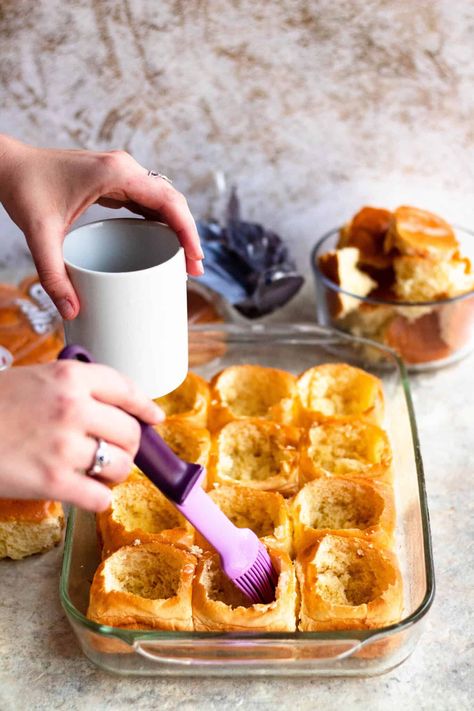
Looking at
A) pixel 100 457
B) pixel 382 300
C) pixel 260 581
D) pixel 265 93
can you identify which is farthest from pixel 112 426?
pixel 265 93

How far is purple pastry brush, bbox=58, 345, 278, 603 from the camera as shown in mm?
727

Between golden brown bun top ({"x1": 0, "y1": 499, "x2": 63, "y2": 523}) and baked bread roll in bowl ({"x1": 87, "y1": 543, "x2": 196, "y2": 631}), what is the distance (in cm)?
13

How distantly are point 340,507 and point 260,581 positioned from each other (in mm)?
175

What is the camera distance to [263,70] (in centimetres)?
135

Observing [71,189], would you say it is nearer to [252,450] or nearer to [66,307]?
[66,307]

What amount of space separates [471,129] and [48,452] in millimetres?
976

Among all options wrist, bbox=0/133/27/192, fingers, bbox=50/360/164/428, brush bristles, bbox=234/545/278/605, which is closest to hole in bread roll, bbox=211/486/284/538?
brush bristles, bbox=234/545/278/605

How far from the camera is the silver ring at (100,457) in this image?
68cm

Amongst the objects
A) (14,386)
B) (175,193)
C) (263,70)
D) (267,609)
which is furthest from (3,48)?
(267,609)

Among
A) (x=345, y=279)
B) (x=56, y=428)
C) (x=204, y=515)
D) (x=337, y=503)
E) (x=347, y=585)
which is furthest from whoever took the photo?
(x=345, y=279)

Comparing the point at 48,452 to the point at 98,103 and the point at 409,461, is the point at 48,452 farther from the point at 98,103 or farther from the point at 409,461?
the point at 98,103

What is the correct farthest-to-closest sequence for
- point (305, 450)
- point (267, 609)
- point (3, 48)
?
1. point (3, 48)
2. point (305, 450)
3. point (267, 609)

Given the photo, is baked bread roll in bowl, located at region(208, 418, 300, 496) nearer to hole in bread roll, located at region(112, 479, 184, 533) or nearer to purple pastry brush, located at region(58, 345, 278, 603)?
hole in bread roll, located at region(112, 479, 184, 533)

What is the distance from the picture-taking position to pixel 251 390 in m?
1.21
